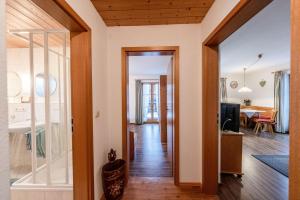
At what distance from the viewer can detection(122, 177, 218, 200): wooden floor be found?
2090mm

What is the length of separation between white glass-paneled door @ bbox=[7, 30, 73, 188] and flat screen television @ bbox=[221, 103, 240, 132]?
2379 mm

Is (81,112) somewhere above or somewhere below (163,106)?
above

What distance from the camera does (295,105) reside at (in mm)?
726

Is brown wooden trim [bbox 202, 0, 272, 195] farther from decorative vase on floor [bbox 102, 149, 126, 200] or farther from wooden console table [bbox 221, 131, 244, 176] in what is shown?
decorative vase on floor [bbox 102, 149, 126, 200]

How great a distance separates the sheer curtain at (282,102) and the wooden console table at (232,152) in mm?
4260

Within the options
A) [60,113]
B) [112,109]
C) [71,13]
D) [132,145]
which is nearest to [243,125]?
[132,145]

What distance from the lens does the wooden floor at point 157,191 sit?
209 cm

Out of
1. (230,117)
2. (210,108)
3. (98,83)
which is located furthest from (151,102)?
(98,83)

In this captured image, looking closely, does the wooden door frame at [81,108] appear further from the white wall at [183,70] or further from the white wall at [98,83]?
the white wall at [183,70]

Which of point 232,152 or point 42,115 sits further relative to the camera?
point 42,115

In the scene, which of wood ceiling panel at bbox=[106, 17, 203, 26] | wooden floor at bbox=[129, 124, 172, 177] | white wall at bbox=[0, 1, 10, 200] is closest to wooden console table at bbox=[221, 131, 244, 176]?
wooden floor at bbox=[129, 124, 172, 177]

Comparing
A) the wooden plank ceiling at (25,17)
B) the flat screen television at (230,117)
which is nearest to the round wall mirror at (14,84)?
the wooden plank ceiling at (25,17)

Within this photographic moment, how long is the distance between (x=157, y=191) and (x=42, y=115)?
7.59ft

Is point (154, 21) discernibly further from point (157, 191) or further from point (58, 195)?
point (58, 195)
